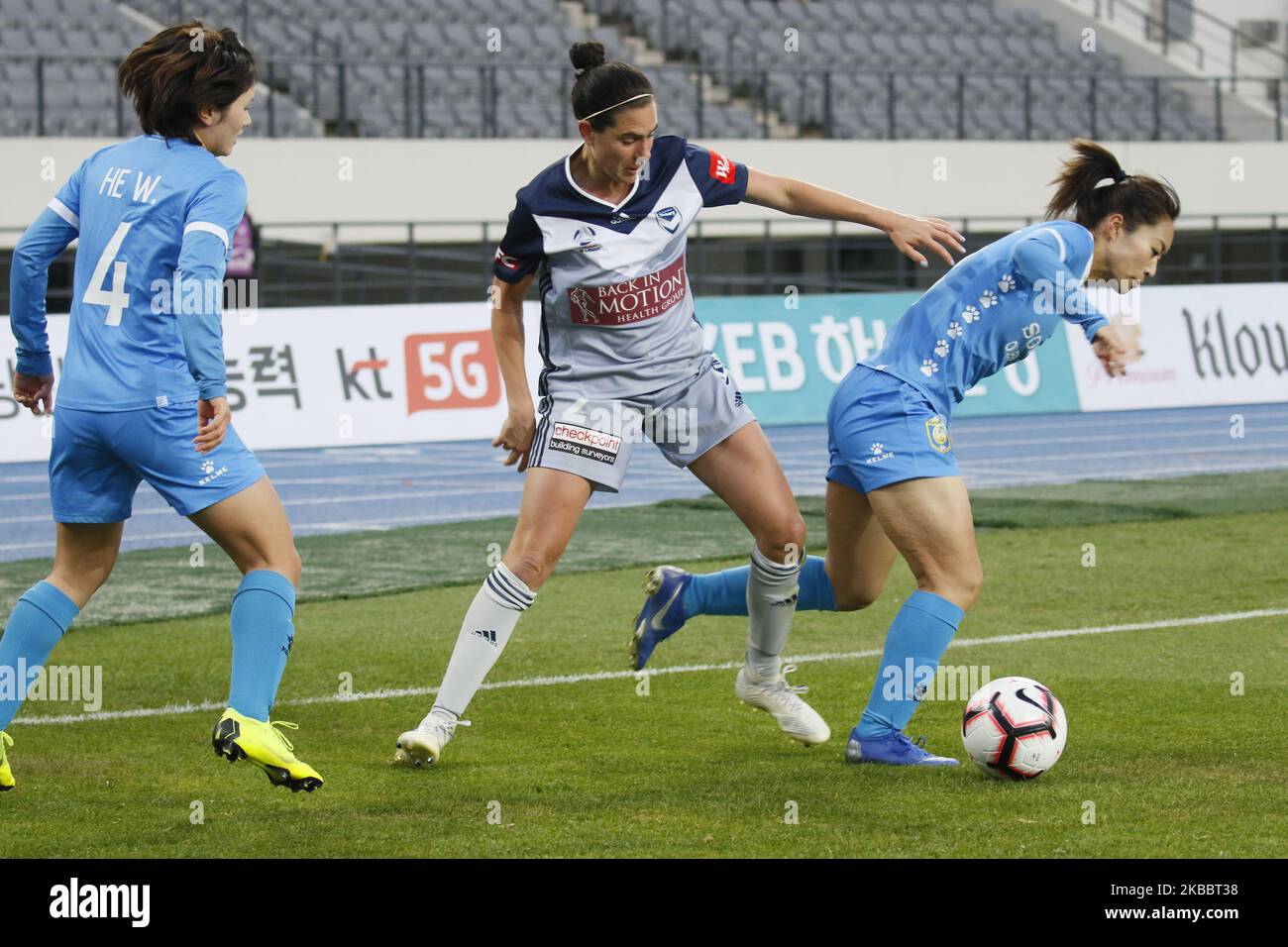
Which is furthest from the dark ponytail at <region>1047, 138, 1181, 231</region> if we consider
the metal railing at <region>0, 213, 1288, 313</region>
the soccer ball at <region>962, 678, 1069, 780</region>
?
the metal railing at <region>0, 213, 1288, 313</region>

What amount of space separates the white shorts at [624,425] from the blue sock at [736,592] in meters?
0.67

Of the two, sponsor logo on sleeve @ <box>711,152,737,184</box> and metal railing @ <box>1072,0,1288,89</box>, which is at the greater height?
metal railing @ <box>1072,0,1288,89</box>

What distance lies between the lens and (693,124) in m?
28.1

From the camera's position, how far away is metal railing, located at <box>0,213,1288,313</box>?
2462 cm

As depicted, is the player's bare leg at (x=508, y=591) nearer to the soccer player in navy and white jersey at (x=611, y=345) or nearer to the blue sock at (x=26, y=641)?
the soccer player in navy and white jersey at (x=611, y=345)

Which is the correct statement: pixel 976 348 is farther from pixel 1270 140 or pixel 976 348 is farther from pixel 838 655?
pixel 1270 140

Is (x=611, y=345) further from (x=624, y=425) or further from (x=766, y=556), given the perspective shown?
(x=766, y=556)

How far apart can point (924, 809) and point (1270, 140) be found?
3034 cm

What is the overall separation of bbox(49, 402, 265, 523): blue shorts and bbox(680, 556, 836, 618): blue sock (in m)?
2.00

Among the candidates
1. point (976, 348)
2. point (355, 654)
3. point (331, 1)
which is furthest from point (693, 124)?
point (976, 348)

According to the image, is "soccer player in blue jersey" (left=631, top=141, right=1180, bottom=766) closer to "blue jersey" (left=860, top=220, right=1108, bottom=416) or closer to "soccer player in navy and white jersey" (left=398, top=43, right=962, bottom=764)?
"blue jersey" (left=860, top=220, right=1108, bottom=416)

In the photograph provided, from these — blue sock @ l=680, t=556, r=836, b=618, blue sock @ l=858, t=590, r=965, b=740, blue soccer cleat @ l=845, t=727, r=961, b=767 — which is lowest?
blue soccer cleat @ l=845, t=727, r=961, b=767

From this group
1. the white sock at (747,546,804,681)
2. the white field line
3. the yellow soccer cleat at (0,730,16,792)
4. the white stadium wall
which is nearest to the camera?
the yellow soccer cleat at (0,730,16,792)

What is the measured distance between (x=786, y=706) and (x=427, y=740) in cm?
122
